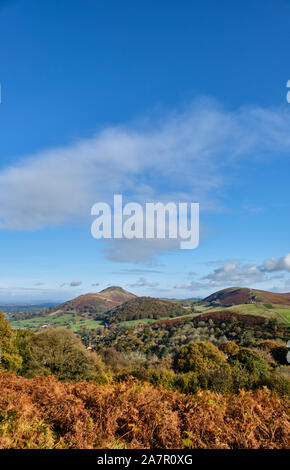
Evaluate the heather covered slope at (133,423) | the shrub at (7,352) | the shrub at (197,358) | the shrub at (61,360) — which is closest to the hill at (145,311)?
the shrub at (197,358)

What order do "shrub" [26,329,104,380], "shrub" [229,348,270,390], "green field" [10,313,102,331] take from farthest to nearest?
"green field" [10,313,102,331], "shrub" [26,329,104,380], "shrub" [229,348,270,390]

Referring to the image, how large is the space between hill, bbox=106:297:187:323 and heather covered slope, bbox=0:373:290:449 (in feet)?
449

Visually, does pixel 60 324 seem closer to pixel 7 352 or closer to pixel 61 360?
pixel 7 352

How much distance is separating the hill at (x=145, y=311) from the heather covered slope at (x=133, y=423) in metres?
137

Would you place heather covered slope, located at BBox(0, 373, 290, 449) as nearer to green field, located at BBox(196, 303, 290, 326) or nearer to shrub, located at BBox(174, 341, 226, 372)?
shrub, located at BBox(174, 341, 226, 372)

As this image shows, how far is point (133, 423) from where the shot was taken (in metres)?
6.01

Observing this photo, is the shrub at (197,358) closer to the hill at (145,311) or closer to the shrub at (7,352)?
the shrub at (7,352)

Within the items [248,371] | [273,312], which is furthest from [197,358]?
[273,312]

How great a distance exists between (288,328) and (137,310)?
101m

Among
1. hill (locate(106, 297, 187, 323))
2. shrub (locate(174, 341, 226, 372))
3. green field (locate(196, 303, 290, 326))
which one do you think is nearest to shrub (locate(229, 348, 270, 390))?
shrub (locate(174, 341, 226, 372))

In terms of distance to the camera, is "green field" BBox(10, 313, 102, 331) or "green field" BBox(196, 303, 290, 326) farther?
"green field" BBox(10, 313, 102, 331)

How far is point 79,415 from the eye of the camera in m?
6.16

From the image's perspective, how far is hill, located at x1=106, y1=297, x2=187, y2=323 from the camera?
145 metres
